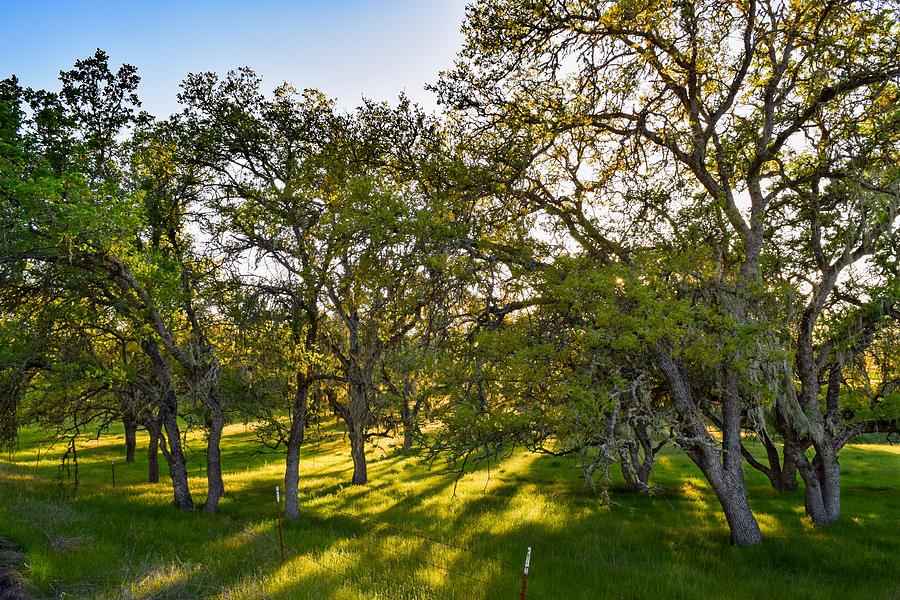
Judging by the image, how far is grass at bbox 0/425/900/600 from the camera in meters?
8.84

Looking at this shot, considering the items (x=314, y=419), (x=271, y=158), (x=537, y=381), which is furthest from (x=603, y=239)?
(x=314, y=419)

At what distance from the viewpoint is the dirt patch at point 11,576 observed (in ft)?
25.0

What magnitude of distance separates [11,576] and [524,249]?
1079 centimetres

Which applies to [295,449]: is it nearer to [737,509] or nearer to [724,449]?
[724,449]

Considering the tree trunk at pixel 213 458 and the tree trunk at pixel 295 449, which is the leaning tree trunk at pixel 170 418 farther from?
the tree trunk at pixel 295 449

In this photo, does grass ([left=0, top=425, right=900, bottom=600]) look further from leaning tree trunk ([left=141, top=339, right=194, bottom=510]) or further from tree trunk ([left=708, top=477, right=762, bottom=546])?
leaning tree trunk ([left=141, top=339, right=194, bottom=510])

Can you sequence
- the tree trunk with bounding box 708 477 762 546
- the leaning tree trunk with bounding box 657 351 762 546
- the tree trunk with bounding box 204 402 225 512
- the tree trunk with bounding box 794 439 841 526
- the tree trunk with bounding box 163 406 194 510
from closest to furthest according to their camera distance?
1. the leaning tree trunk with bounding box 657 351 762 546
2. the tree trunk with bounding box 708 477 762 546
3. the tree trunk with bounding box 794 439 841 526
4. the tree trunk with bounding box 204 402 225 512
5. the tree trunk with bounding box 163 406 194 510

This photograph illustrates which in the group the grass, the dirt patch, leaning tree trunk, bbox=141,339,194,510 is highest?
leaning tree trunk, bbox=141,339,194,510

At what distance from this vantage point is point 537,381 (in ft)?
30.2

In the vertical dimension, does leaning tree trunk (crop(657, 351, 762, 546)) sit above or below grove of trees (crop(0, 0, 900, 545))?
below

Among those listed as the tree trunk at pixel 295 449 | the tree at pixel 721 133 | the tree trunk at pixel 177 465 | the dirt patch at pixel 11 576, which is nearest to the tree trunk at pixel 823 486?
the tree at pixel 721 133

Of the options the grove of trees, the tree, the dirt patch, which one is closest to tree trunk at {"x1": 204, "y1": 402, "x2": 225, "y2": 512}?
the grove of trees

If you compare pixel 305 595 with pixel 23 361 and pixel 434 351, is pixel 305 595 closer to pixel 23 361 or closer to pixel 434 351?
pixel 434 351

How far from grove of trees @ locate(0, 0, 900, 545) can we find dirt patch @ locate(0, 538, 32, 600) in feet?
13.7
